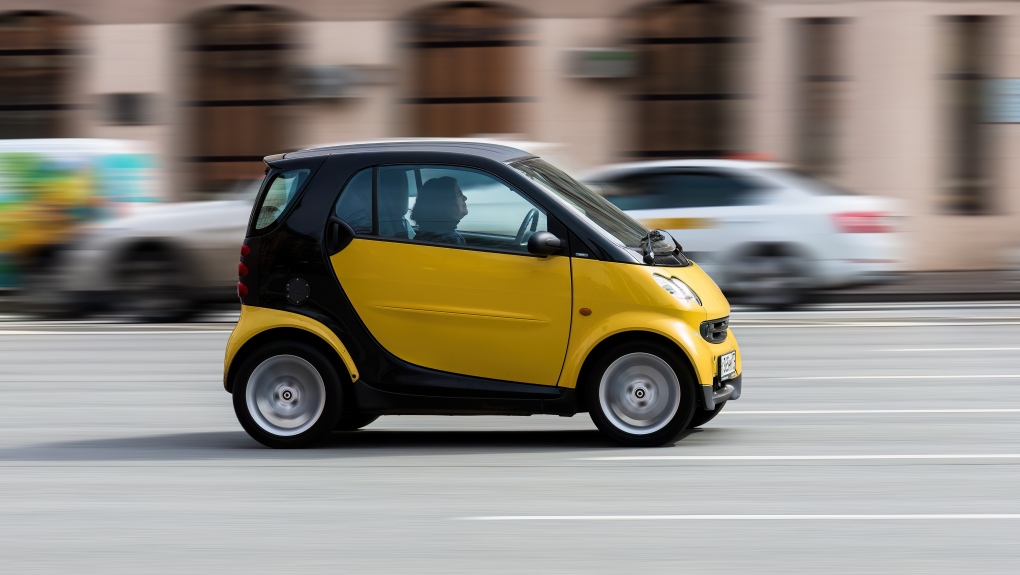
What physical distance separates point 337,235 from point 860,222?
796cm

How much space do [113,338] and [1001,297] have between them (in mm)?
9340

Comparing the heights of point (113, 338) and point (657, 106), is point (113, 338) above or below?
below

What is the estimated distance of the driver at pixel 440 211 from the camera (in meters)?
7.14

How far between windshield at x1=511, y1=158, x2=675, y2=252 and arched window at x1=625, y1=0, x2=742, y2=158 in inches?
531

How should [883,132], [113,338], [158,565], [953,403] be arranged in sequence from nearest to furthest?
[158,565], [953,403], [113,338], [883,132]

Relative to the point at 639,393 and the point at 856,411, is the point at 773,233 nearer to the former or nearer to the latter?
the point at 856,411

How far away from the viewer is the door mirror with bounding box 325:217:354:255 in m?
7.22

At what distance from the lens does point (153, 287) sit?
45.5 feet

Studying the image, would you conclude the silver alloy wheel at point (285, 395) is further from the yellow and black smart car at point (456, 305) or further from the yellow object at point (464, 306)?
the yellow object at point (464, 306)

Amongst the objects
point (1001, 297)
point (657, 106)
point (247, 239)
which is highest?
point (657, 106)

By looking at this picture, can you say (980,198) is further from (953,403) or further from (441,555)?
(441,555)

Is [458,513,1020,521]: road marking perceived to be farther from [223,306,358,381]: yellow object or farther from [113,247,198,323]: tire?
[113,247,198,323]: tire

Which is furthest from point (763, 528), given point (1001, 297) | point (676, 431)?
point (1001, 297)

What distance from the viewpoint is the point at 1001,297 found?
53.7ft
